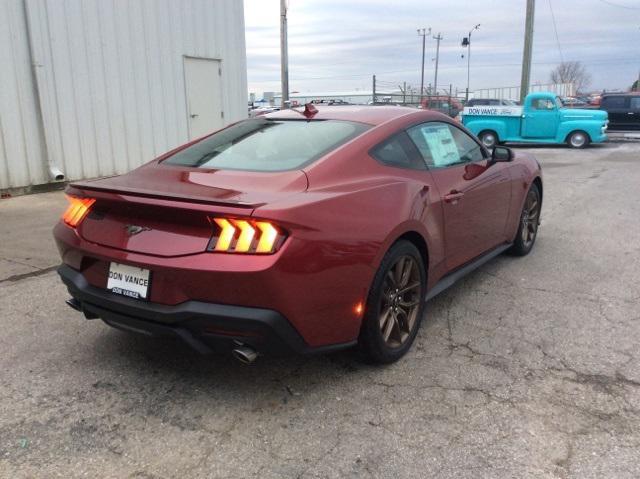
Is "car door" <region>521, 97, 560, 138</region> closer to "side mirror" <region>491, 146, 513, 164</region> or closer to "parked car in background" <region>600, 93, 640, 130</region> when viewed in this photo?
"parked car in background" <region>600, 93, 640, 130</region>

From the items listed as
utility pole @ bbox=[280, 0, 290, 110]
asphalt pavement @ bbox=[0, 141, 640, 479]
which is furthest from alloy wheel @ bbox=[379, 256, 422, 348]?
utility pole @ bbox=[280, 0, 290, 110]

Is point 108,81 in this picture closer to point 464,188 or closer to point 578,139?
point 464,188

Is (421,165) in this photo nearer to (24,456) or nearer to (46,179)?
(24,456)

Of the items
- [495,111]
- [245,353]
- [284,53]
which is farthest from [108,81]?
[495,111]

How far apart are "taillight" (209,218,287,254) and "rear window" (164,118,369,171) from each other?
2.10ft

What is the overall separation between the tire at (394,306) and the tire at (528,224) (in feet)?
7.68

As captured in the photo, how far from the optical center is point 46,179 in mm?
9016

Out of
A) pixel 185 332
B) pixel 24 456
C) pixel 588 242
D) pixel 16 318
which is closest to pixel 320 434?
pixel 185 332

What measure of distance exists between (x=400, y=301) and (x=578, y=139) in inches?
714

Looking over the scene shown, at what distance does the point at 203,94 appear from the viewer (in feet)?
37.4

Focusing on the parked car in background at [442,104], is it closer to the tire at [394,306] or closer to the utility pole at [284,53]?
the utility pole at [284,53]

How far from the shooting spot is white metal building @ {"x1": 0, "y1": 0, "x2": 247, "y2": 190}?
8508 mm

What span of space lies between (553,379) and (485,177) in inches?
70.8

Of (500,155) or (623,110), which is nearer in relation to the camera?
(500,155)
